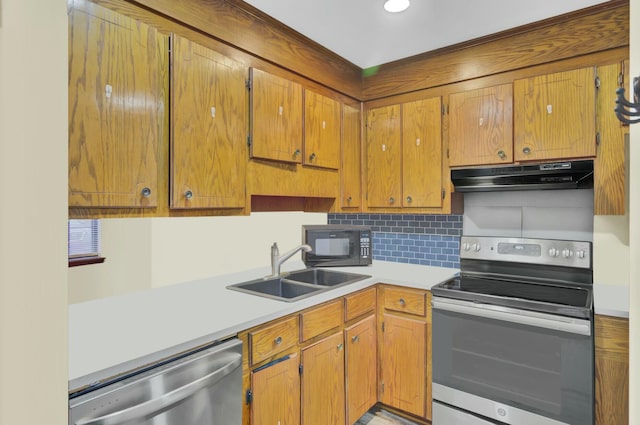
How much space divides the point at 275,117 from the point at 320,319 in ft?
3.76

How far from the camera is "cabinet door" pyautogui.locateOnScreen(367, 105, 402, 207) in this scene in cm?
259

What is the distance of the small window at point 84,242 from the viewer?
2.07 metres

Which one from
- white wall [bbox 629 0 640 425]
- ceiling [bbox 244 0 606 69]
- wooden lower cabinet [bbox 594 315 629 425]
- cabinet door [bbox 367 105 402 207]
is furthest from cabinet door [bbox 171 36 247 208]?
wooden lower cabinet [bbox 594 315 629 425]

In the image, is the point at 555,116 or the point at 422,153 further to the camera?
the point at 422,153

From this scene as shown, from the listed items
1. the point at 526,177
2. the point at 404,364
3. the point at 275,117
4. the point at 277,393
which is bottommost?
the point at 404,364

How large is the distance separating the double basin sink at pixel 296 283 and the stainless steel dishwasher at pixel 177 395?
0.47 metres

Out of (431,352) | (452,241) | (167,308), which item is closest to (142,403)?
(167,308)

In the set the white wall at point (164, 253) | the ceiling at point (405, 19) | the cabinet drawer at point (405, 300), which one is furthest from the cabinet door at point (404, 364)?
the ceiling at point (405, 19)

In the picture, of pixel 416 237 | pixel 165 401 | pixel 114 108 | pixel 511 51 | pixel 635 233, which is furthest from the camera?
pixel 416 237

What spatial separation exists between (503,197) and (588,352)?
1.06 meters

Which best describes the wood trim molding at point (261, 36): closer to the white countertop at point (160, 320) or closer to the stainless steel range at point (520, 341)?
the white countertop at point (160, 320)

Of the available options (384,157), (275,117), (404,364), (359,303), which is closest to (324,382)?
(359,303)

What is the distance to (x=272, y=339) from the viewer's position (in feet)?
5.12

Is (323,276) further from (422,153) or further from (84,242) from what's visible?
(84,242)
